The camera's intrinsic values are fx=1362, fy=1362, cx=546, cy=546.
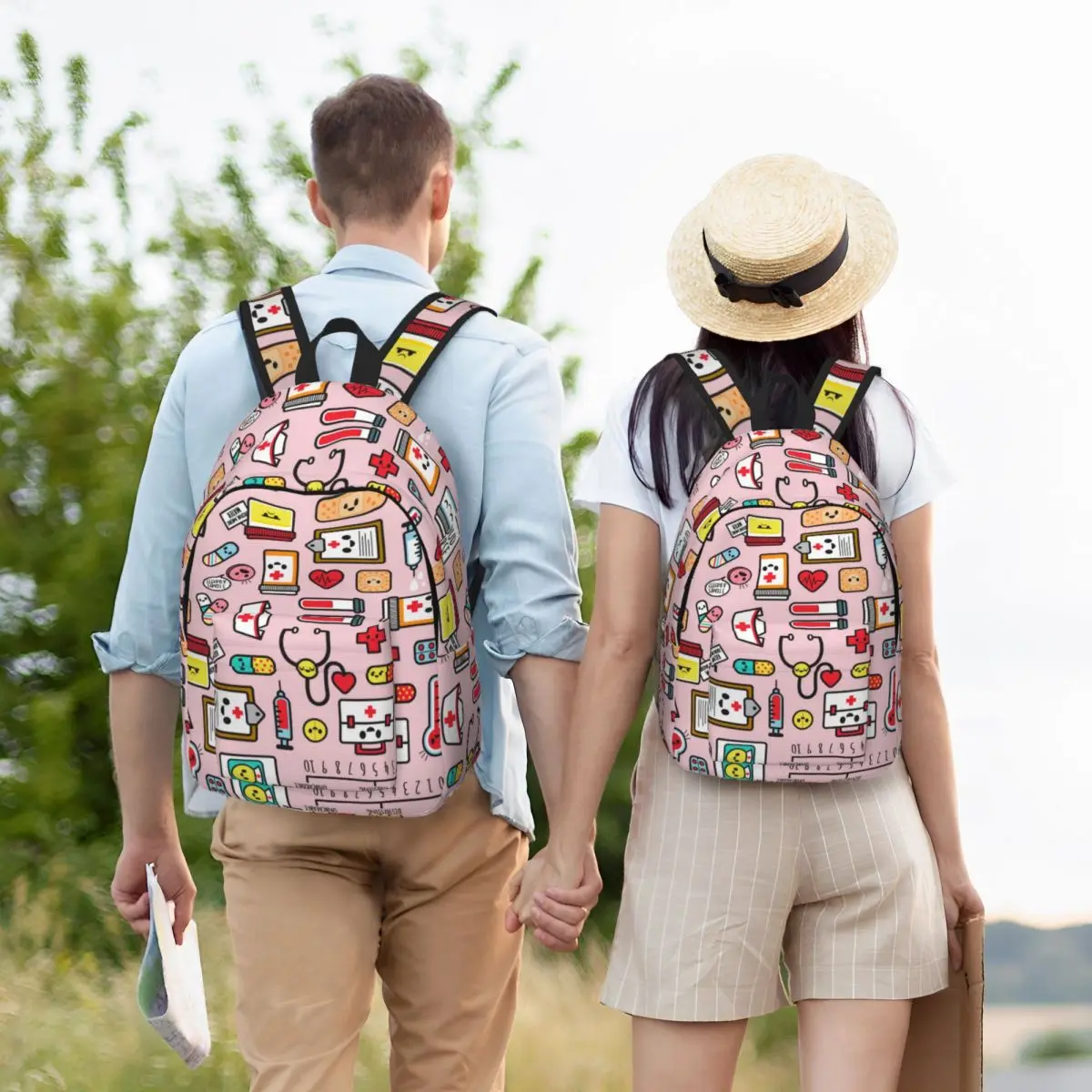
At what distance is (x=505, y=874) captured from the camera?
6.76 ft

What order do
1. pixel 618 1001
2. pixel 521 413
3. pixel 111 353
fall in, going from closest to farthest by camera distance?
1. pixel 618 1001
2. pixel 521 413
3. pixel 111 353

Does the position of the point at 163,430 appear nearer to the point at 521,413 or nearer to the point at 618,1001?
the point at 521,413

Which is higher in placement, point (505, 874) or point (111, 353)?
point (111, 353)

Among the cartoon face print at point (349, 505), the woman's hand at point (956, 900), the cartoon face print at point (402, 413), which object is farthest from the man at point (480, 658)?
the woman's hand at point (956, 900)

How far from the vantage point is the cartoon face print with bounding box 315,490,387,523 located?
1802 mm

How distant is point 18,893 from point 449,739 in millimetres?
→ 3901

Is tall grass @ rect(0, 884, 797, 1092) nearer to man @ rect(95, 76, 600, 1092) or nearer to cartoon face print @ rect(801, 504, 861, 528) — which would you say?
man @ rect(95, 76, 600, 1092)

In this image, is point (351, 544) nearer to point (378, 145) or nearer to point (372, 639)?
point (372, 639)

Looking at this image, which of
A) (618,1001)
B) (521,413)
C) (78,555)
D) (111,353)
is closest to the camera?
(618,1001)

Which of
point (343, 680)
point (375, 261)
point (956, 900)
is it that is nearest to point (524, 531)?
point (343, 680)

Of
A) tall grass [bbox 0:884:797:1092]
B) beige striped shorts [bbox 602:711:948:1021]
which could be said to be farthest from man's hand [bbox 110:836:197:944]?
tall grass [bbox 0:884:797:1092]

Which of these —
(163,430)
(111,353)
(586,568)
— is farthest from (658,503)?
(111,353)

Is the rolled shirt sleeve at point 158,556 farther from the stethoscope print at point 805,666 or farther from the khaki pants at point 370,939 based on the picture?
the stethoscope print at point 805,666

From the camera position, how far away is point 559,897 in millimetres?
1932
